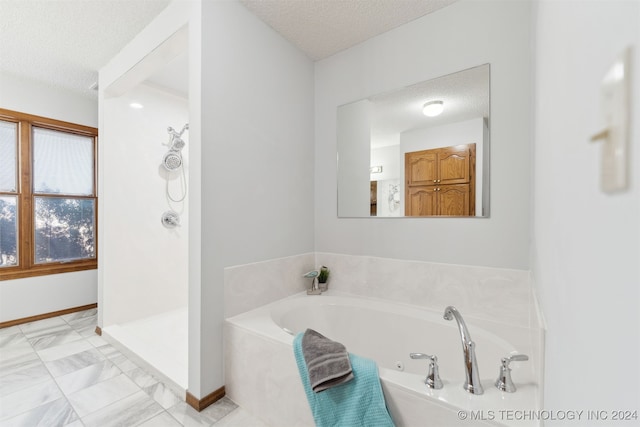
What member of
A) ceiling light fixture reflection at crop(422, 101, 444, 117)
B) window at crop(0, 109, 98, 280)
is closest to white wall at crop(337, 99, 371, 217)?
ceiling light fixture reflection at crop(422, 101, 444, 117)

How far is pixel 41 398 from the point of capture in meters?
1.71

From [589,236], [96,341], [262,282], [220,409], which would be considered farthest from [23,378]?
[589,236]

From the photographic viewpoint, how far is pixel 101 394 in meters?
1.75

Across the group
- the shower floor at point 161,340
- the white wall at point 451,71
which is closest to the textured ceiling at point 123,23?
the white wall at point 451,71

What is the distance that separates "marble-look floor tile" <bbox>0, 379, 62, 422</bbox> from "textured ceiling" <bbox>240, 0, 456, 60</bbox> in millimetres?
2771

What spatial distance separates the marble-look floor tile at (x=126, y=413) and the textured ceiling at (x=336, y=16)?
257 cm

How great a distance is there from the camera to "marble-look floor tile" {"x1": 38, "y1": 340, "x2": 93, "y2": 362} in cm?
221

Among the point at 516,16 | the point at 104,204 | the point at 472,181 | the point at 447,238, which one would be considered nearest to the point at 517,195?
the point at 472,181

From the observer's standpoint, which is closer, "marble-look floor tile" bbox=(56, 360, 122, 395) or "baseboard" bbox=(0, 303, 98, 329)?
"marble-look floor tile" bbox=(56, 360, 122, 395)

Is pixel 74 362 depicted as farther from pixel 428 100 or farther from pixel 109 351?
pixel 428 100

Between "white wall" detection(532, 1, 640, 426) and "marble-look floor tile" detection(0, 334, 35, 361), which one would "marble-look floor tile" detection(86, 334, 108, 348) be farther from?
"white wall" detection(532, 1, 640, 426)

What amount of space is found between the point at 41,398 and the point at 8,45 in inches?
106

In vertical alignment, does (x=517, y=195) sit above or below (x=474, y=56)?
below

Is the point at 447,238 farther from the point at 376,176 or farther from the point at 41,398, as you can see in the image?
the point at 41,398
